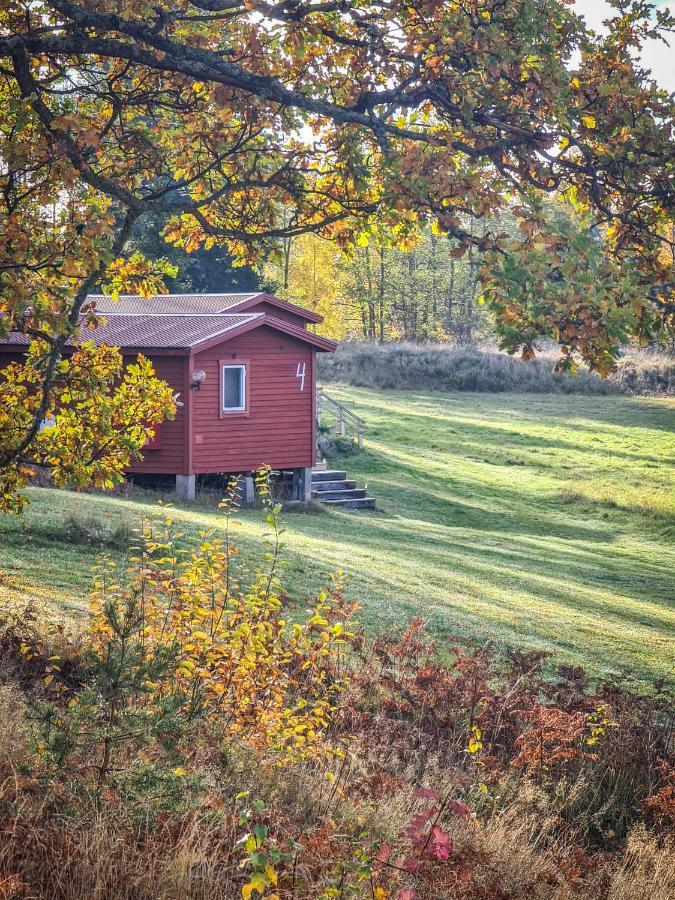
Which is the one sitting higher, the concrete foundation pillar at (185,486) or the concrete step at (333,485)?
the concrete foundation pillar at (185,486)

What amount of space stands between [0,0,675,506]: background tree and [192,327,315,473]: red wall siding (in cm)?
1672

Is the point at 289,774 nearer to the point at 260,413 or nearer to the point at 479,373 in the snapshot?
the point at 260,413

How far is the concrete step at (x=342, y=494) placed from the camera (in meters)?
28.0

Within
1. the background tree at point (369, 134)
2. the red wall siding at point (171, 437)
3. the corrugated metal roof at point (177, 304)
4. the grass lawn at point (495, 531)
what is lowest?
the grass lawn at point (495, 531)

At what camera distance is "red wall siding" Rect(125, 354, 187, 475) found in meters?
24.4

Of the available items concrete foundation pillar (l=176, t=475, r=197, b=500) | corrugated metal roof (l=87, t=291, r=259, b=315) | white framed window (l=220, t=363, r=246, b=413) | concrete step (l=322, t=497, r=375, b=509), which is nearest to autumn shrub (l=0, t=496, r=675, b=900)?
concrete foundation pillar (l=176, t=475, r=197, b=500)

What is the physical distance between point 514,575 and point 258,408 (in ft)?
31.7

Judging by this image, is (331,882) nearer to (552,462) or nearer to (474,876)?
(474,876)

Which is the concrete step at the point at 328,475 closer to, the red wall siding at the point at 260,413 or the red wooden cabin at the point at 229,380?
the red wooden cabin at the point at 229,380

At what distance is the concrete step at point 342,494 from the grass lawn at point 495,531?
715 millimetres

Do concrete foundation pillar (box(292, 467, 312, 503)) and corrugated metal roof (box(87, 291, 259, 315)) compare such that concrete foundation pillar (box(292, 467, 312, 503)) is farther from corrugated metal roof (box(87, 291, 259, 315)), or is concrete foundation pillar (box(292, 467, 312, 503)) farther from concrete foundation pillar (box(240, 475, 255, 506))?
corrugated metal roof (box(87, 291, 259, 315))

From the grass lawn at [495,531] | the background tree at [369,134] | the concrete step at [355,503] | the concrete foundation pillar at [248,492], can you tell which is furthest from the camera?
the concrete step at [355,503]

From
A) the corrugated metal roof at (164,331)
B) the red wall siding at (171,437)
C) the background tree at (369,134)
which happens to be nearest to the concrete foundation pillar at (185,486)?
the red wall siding at (171,437)

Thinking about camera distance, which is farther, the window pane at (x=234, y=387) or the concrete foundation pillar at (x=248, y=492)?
the concrete foundation pillar at (x=248, y=492)
